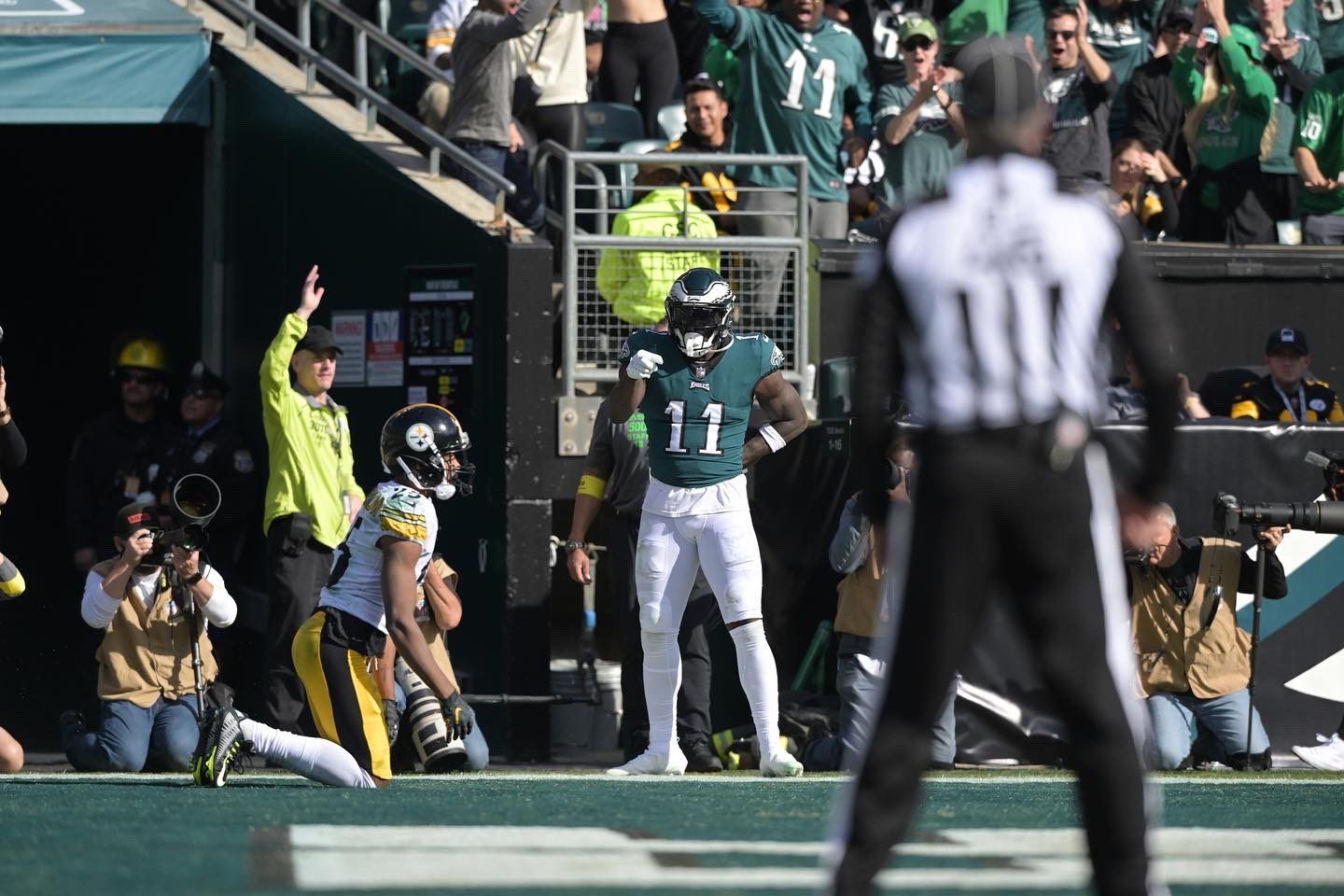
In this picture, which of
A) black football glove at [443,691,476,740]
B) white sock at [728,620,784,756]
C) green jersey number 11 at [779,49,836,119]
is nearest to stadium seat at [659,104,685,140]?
green jersey number 11 at [779,49,836,119]

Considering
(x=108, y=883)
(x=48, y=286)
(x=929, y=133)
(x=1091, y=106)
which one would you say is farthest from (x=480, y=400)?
(x=108, y=883)

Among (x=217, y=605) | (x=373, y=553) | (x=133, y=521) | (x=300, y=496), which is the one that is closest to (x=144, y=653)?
(x=217, y=605)

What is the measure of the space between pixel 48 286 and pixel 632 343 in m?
8.29

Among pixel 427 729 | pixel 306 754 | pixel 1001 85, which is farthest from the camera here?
pixel 427 729

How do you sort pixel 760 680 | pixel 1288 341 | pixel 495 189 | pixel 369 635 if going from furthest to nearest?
pixel 495 189
pixel 1288 341
pixel 760 680
pixel 369 635

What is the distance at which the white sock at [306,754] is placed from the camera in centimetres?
784

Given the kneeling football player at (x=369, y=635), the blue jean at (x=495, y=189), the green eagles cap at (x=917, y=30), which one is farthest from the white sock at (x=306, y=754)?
Answer: the green eagles cap at (x=917, y=30)

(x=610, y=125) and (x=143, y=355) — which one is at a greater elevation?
(x=610, y=125)

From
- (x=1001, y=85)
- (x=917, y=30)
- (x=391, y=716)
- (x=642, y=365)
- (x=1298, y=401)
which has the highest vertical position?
(x=917, y=30)

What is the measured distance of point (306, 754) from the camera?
785 cm

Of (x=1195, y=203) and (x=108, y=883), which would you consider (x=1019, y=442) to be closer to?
(x=108, y=883)

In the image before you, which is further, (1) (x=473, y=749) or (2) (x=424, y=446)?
(1) (x=473, y=749)

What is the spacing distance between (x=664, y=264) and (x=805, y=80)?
5.61 ft

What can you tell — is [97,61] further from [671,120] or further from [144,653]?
[144,653]
